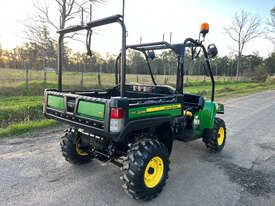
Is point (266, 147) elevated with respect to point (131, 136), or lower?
lower

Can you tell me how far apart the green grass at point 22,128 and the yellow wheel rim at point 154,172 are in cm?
388

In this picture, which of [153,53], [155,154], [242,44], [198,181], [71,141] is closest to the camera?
[155,154]

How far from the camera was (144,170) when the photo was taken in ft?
9.04

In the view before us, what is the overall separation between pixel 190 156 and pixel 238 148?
139cm

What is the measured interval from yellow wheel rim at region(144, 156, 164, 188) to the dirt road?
0.21 meters

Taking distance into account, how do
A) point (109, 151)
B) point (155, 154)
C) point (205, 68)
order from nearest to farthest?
point (155, 154) → point (109, 151) → point (205, 68)

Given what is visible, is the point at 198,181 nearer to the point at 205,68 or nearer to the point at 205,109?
the point at 205,109

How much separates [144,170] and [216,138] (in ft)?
7.62

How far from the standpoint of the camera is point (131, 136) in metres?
3.21

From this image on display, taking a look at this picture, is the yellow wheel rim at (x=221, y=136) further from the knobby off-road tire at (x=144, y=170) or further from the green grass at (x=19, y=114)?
the green grass at (x=19, y=114)

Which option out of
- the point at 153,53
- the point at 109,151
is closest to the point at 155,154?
the point at 109,151

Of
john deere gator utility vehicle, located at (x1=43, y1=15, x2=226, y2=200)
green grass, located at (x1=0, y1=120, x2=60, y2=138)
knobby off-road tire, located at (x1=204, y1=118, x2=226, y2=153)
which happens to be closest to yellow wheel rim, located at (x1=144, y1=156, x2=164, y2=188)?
john deere gator utility vehicle, located at (x1=43, y1=15, x2=226, y2=200)

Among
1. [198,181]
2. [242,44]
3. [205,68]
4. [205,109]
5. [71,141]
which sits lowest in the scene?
[198,181]

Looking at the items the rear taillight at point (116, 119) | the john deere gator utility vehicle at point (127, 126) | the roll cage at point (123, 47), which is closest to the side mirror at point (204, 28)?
the john deere gator utility vehicle at point (127, 126)
